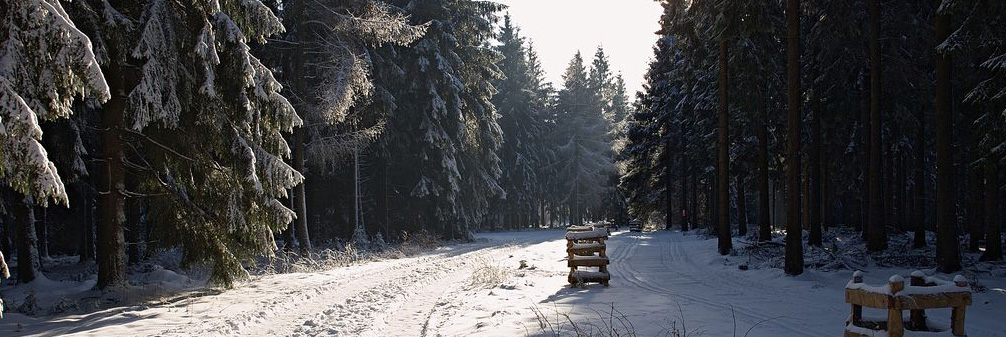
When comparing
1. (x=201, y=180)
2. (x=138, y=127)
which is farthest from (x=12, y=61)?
(x=201, y=180)

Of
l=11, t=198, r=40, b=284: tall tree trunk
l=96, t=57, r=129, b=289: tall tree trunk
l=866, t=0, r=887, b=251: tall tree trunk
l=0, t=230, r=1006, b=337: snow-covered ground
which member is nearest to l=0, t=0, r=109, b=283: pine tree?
l=0, t=230, r=1006, b=337: snow-covered ground

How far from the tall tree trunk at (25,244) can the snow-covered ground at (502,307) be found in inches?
252

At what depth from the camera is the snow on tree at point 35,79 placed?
6.04m

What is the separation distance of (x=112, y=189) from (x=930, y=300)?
503 inches

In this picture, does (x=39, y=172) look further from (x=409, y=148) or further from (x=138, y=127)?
(x=409, y=148)

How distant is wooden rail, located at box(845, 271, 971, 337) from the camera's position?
5.35m

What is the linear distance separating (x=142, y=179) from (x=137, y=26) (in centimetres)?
329

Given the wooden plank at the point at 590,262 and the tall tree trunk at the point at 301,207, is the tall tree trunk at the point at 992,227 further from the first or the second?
the tall tree trunk at the point at 301,207

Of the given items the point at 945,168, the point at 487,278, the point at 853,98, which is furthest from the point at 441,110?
the point at 945,168

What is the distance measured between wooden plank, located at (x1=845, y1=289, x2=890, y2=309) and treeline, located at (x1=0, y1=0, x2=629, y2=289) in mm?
7806

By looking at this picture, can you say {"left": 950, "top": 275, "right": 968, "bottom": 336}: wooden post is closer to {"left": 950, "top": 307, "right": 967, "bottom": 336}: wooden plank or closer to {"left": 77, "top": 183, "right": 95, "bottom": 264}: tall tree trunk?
{"left": 950, "top": 307, "right": 967, "bottom": 336}: wooden plank

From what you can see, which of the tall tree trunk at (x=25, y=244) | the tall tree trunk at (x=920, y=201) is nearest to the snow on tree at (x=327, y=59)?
the tall tree trunk at (x=25, y=244)

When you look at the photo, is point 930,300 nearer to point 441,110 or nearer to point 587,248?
point 587,248

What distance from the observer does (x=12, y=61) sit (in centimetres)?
661
